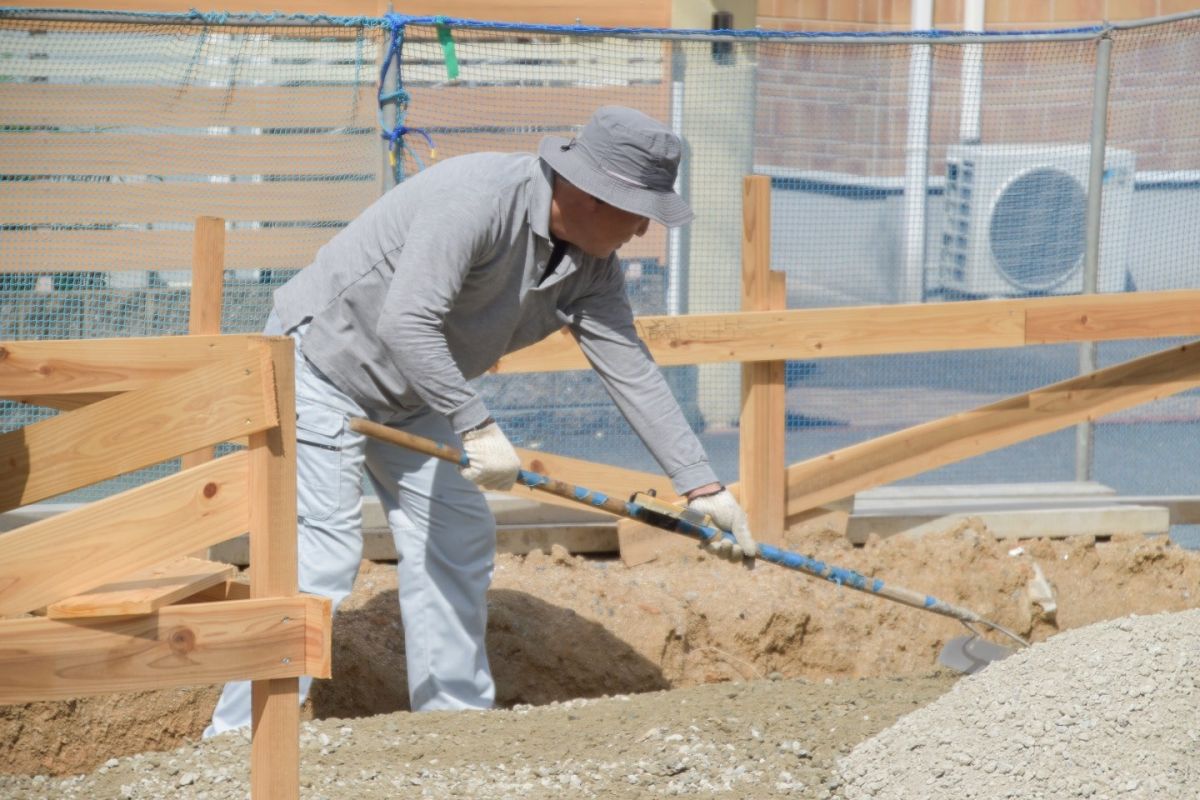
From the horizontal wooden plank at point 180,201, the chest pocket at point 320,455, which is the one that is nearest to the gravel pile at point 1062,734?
the chest pocket at point 320,455

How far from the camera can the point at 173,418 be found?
2631mm

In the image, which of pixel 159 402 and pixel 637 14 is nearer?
pixel 159 402

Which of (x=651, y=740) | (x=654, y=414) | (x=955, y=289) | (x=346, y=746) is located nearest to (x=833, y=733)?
(x=651, y=740)

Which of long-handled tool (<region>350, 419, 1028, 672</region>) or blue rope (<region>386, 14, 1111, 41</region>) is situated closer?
long-handled tool (<region>350, 419, 1028, 672</region>)

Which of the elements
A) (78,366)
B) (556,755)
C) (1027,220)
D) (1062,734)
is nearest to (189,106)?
(78,366)

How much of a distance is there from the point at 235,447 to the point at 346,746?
2354 mm

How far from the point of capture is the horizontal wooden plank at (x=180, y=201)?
17.0 ft

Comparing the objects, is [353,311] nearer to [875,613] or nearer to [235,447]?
[235,447]

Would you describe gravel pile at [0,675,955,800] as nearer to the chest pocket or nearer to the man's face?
the chest pocket

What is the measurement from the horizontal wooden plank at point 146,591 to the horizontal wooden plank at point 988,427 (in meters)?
3.24

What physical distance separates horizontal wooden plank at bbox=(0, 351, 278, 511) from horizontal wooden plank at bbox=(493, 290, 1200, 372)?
2660mm

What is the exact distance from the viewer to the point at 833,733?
3.96 m

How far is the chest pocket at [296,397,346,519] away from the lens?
400 cm

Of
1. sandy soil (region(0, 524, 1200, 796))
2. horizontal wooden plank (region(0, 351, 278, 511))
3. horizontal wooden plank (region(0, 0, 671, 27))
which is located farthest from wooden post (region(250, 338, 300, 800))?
horizontal wooden plank (region(0, 0, 671, 27))
